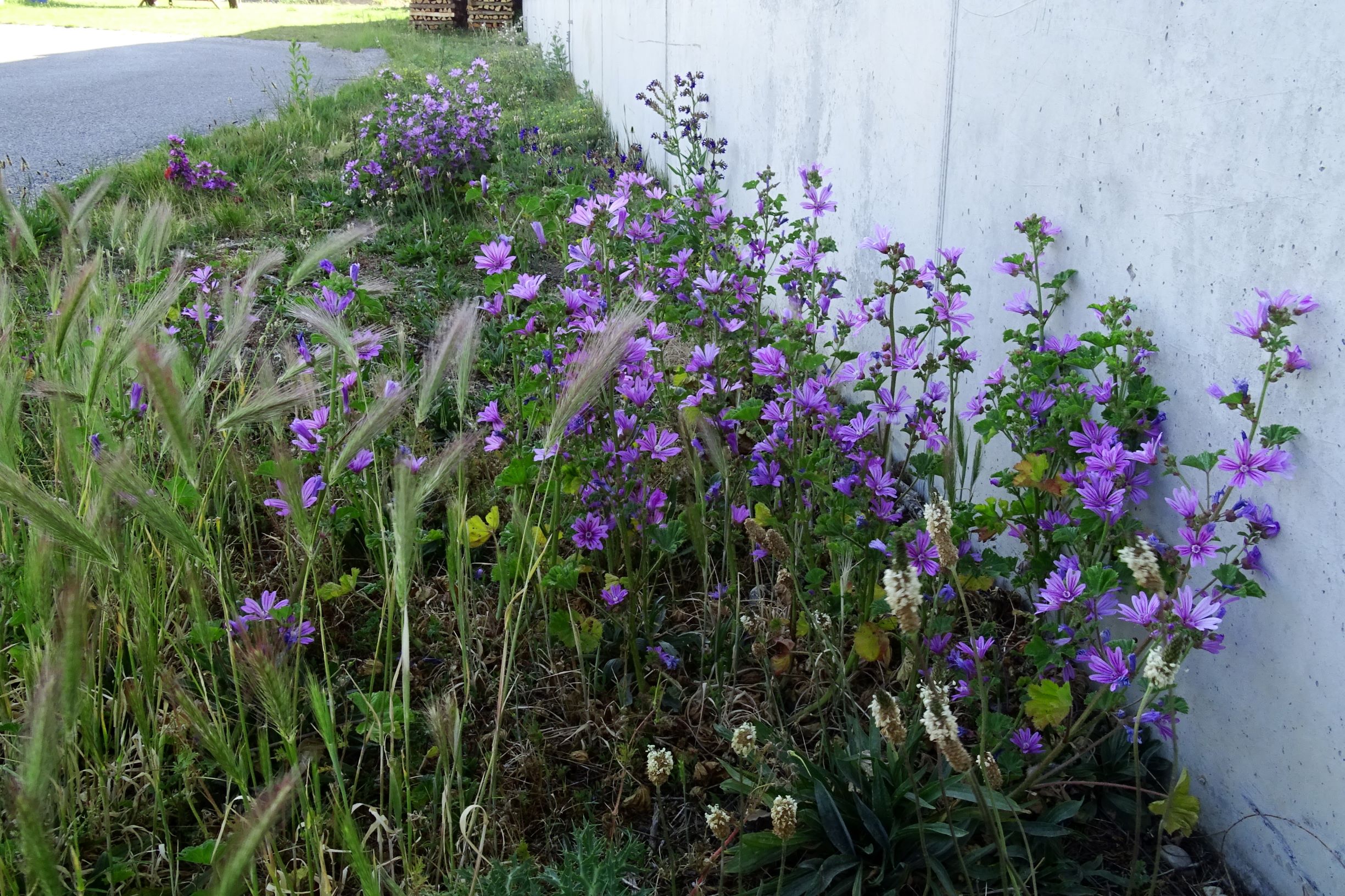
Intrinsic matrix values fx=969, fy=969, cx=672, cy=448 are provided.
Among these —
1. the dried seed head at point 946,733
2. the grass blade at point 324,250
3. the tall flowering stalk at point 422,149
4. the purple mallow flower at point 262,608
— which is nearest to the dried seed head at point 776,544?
the dried seed head at point 946,733

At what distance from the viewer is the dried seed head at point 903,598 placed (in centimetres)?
98

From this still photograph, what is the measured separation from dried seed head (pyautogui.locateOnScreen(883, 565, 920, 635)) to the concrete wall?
804 mm

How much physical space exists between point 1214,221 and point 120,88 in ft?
36.9

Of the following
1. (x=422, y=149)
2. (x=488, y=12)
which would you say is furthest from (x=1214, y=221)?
(x=488, y=12)

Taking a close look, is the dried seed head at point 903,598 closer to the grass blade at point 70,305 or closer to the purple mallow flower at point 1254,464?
the purple mallow flower at point 1254,464

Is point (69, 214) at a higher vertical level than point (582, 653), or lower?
higher

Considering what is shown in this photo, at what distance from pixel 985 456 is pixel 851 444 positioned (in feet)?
2.14

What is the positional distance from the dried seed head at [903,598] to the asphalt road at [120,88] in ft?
19.7

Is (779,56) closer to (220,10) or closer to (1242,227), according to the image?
(1242,227)

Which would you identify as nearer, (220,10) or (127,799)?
(127,799)

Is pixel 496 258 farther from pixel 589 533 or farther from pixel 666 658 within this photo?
pixel 666 658

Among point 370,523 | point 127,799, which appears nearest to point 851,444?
point 370,523

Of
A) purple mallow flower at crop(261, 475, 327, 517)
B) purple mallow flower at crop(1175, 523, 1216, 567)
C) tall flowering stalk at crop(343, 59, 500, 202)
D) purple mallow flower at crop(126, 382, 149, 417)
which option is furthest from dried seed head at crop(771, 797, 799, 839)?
tall flowering stalk at crop(343, 59, 500, 202)

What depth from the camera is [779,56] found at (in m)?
3.91
